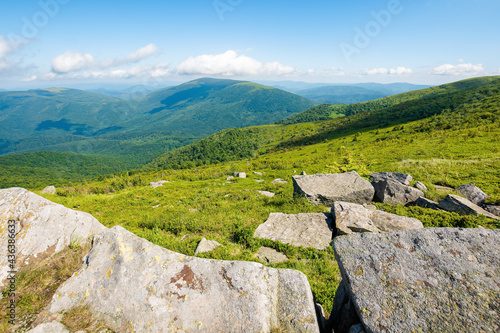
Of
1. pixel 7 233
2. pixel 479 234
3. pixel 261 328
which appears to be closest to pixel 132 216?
pixel 7 233

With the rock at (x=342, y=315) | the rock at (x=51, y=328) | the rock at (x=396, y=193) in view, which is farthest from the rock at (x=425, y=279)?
the rock at (x=396, y=193)

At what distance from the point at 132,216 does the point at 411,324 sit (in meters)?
18.6

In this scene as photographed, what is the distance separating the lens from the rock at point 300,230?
34.7ft

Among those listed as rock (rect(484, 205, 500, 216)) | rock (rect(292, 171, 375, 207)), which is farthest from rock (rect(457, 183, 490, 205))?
rock (rect(292, 171, 375, 207))

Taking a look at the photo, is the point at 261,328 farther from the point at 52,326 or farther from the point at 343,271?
the point at 52,326

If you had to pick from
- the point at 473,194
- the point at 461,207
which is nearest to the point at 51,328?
the point at 461,207

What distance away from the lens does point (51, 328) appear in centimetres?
437

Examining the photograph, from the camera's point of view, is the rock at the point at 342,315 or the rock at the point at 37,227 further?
the rock at the point at 37,227

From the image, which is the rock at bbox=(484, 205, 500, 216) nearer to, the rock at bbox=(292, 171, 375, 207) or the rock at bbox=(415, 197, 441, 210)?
the rock at bbox=(415, 197, 441, 210)

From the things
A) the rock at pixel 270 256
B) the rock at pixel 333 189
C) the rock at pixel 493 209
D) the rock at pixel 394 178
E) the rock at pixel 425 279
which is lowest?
the rock at pixel 270 256

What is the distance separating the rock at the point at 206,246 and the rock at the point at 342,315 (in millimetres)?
6060

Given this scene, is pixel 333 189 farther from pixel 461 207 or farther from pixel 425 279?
pixel 425 279

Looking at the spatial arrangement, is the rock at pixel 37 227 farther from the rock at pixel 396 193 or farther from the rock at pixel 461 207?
the rock at pixel 461 207

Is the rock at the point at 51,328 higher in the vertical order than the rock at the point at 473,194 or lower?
higher
